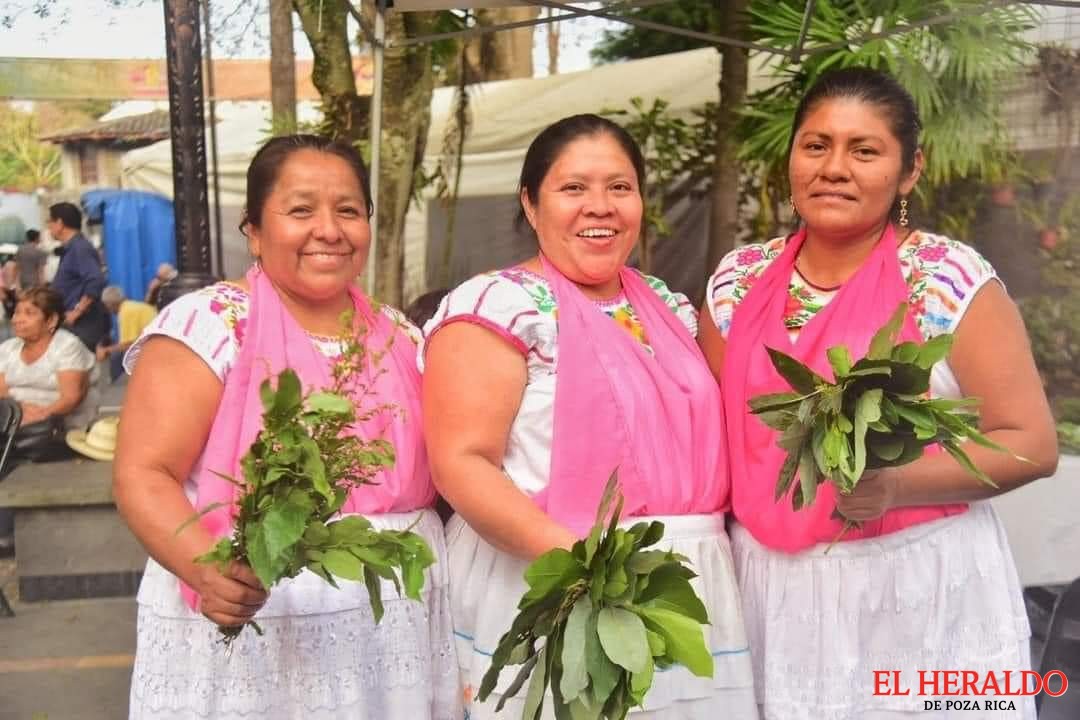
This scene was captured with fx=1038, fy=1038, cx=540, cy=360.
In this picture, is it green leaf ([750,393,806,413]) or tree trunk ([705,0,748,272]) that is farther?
tree trunk ([705,0,748,272])

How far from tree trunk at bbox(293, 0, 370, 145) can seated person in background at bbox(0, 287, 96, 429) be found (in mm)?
1434

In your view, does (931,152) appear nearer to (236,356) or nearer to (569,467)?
(569,467)

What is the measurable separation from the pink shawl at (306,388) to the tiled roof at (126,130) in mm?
2859

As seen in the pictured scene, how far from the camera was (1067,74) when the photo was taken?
511 cm

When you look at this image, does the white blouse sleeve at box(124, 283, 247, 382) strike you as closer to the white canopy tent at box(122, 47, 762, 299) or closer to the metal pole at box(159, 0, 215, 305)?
the metal pole at box(159, 0, 215, 305)

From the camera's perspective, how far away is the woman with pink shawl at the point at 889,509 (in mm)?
2010

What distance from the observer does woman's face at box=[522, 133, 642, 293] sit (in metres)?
2.06

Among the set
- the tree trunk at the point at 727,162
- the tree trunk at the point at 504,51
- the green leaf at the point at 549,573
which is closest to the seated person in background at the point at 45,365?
the tree trunk at the point at 727,162

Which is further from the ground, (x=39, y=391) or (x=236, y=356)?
(x=236, y=356)

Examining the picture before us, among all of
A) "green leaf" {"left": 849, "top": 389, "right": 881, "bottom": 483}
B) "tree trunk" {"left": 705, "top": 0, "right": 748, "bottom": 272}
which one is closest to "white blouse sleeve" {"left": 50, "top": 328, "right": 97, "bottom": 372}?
"tree trunk" {"left": 705, "top": 0, "right": 748, "bottom": 272}

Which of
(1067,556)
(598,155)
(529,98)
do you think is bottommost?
(1067,556)

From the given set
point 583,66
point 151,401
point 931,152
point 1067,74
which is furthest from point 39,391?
point 1067,74

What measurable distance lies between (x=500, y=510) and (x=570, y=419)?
220mm

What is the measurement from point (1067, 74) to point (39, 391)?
197 inches
